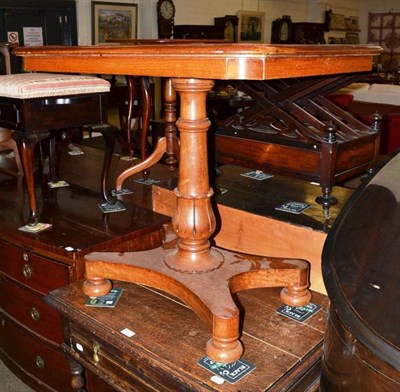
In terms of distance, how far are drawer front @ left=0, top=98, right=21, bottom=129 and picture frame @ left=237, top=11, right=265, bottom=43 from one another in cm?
859

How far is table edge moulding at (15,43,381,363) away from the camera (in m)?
1.12

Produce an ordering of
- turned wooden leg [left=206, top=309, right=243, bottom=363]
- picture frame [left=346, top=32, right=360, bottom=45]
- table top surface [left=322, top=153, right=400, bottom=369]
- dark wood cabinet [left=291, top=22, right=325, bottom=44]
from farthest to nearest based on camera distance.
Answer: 1. picture frame [left=346, top=32, right=360, bottom=45]
2. dark wood cabinet [left=291, top=22, right=325, bottom=44]
3. turned wooden leg [left=206, top=309, right=243, bottom=363]
4. table top surface [left=322, top=153, right=400, bottom=369]

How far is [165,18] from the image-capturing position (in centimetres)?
808

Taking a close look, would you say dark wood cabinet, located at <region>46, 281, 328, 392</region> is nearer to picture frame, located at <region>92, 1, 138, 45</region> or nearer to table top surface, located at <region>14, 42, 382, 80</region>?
table top surface, located at <region>14, 42, 382, 80</region>

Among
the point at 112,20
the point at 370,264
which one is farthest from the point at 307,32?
the point at 370,264

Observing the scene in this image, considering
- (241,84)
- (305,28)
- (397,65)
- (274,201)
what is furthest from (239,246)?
(397,65)

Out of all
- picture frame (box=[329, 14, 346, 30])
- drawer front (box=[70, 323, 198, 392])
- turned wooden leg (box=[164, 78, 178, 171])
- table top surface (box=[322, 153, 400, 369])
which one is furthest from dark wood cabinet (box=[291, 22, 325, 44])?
table top surface (box=[322, 153, 400, 369])

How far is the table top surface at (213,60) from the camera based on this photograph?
1.06 metres

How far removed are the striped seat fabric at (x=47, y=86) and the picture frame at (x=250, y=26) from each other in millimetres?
8425

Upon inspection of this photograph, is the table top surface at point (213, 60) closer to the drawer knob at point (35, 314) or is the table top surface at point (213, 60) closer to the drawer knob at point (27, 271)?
the drawer knob at point (27, 271)

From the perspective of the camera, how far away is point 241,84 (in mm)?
2287

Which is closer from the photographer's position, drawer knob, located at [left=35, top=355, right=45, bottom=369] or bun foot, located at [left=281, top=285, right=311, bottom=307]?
bun foot, located at [left=281, top=285, right=311, bottom=307]

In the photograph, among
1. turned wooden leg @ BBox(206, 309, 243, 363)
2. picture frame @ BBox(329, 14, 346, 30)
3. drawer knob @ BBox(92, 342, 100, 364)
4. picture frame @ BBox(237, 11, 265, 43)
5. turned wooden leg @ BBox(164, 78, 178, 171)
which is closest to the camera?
turned wooden leg @ BBox(206, 309, 243, 363)

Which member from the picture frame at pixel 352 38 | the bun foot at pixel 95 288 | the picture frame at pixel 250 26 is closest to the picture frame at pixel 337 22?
the picture frame at pixel 352 38
